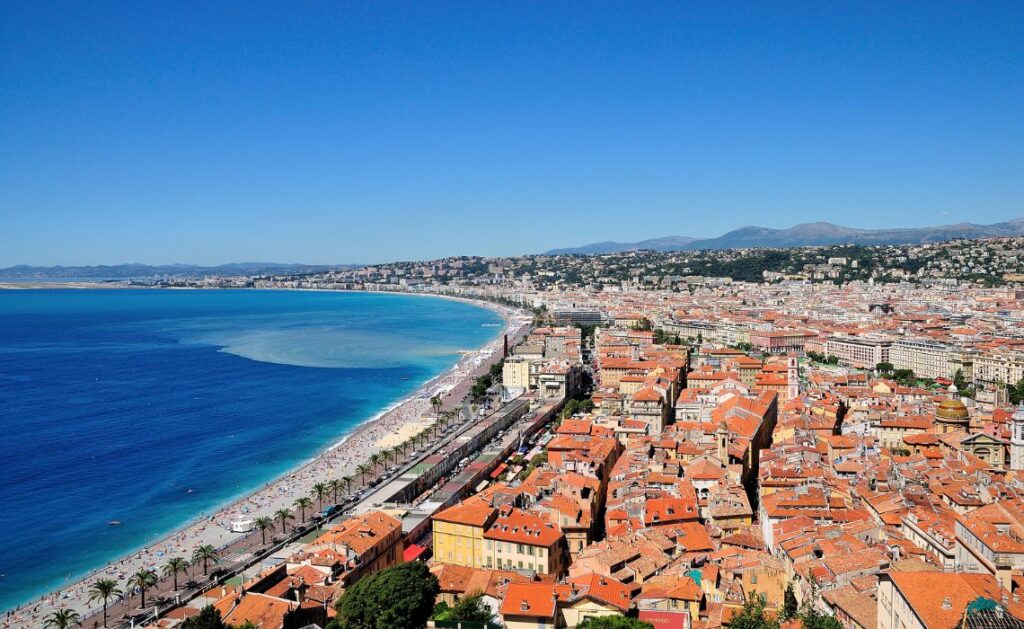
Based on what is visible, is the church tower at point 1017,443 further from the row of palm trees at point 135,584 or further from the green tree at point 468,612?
the row of palm trees at point 135,584

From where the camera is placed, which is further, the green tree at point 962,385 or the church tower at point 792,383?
the green tree at point 962,385

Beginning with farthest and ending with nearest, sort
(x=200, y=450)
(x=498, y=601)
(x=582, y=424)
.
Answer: (x=200, y=450) → (x=582, y=424) → (x=498, y=601)

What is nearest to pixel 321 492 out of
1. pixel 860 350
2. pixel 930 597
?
pixel 930 597

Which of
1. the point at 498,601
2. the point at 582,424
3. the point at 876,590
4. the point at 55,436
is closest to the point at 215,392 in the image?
the point at 55,436

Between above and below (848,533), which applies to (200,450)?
below

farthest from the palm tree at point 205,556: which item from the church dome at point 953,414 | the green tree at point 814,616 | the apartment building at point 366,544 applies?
the church dome at point 953,414

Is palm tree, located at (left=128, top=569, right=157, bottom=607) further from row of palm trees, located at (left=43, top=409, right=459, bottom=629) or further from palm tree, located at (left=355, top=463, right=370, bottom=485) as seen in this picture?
palm tree, located at (left=355, top=463, right=370, bottom=485)

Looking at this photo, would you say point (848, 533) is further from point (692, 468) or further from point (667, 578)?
point (692, 468)
